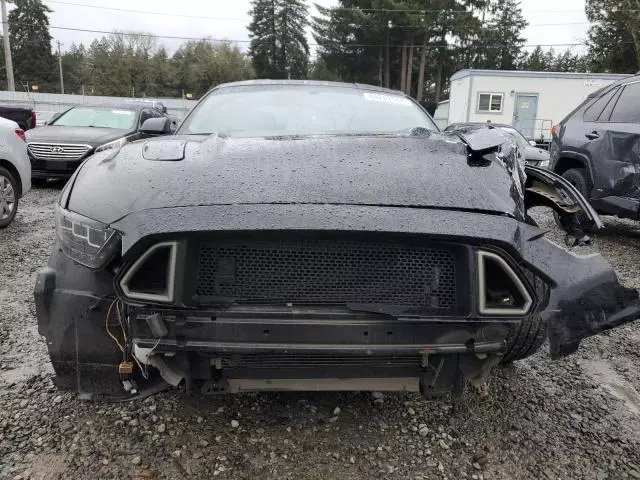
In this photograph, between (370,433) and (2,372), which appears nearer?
(370,433)

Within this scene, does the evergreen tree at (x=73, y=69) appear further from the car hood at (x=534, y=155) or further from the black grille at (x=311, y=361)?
the black grille at (x=311, y=361)

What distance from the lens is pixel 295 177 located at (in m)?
1.88

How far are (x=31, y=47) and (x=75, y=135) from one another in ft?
229

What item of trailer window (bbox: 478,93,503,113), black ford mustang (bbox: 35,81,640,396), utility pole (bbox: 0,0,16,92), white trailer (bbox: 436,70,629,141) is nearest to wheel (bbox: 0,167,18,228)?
black ford mustang (bbox: 35,81,640,396)

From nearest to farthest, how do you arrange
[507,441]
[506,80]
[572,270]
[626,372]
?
[572,270], [507,441], [626,372], [506,80]

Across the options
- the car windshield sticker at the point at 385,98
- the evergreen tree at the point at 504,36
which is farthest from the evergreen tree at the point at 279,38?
the car windshield sticker at the point at 385,98

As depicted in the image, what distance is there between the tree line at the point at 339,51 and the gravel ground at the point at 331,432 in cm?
4335

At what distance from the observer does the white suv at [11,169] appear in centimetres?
591

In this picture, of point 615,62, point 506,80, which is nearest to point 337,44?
point 615,62

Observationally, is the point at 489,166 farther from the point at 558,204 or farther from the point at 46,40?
the point at 46,40

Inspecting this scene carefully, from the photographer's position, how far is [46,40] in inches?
2667

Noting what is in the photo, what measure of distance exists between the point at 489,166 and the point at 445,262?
1.79 ft

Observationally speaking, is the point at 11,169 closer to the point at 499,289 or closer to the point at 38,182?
the point at 38,182

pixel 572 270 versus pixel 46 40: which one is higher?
pixel 46 40
